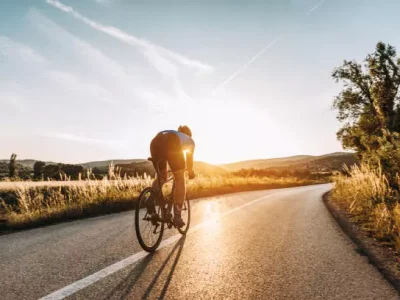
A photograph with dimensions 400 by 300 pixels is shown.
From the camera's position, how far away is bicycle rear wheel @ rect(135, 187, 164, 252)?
480cm

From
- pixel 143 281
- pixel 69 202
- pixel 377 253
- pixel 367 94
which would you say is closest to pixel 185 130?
pixel 143 281

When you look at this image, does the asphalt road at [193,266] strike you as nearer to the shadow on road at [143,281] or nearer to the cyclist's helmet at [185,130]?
the shadow on road at [143,281]

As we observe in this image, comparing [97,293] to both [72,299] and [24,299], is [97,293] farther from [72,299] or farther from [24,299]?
[24,299]

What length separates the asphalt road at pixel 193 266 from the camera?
10.7 feet

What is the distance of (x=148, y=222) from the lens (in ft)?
17.0

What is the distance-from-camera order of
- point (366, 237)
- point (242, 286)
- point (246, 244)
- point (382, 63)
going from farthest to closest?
1. point (382, 63)
2. point (366, 237)
3. point (246, 244)
4. point (242, 286)

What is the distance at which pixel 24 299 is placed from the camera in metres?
3.06

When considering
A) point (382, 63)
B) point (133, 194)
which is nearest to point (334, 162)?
point (382, 63)

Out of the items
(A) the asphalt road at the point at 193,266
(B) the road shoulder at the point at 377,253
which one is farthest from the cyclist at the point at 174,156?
(B) the road shoulder at the point at 377,253

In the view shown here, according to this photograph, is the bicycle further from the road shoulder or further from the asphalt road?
the road shoulder

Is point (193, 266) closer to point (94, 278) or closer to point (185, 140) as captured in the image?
point (94, 278)

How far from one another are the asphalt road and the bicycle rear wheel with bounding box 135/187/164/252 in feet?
0.62

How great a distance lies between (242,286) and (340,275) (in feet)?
3.93

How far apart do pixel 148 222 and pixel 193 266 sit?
1.31 m
